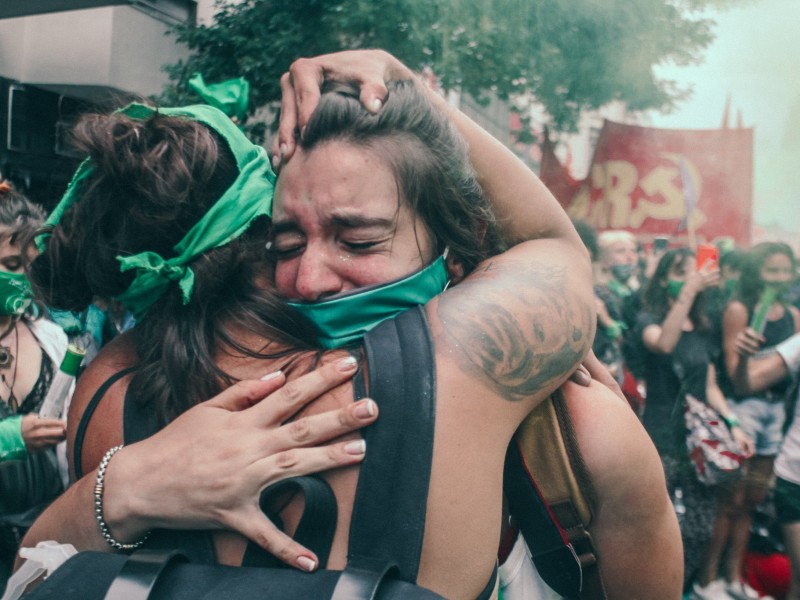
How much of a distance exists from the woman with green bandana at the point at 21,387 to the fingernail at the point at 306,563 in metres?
2.22

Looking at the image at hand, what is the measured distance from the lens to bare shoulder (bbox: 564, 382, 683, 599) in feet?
4.93

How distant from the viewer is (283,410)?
4.27 feet

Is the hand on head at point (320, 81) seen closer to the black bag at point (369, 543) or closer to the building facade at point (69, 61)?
the black bag at point (369, 543)

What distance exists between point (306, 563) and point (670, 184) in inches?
269

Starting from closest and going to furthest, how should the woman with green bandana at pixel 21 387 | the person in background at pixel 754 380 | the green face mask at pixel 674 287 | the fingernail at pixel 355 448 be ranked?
the fingernail at pixel 355 448, the woman with green bandana at pixel 21 387, the person in background at pixel 754 380, the green face mask at pixel 674 287

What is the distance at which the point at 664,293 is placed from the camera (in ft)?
17.7

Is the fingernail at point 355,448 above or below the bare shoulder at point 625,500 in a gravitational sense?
above

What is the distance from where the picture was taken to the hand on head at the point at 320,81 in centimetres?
149

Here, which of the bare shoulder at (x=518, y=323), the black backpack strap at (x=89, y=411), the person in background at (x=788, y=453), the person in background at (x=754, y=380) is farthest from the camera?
the person in background at (x=754, y=380)

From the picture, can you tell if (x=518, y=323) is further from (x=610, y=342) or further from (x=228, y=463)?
(x=610, y=342)

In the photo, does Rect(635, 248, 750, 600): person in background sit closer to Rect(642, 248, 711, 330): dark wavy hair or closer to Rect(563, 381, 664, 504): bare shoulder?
Rect(642, 248, 711, 330): dark wavy hair

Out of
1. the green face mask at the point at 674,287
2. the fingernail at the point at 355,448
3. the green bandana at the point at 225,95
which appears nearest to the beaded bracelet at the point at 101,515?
the fingernail at the point at 355,448

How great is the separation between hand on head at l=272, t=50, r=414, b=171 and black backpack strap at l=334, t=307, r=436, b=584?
50 cm

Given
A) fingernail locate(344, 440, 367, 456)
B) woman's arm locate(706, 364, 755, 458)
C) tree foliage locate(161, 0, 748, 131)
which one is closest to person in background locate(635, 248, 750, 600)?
woman's arm locate(706, 364, 755, 458)
